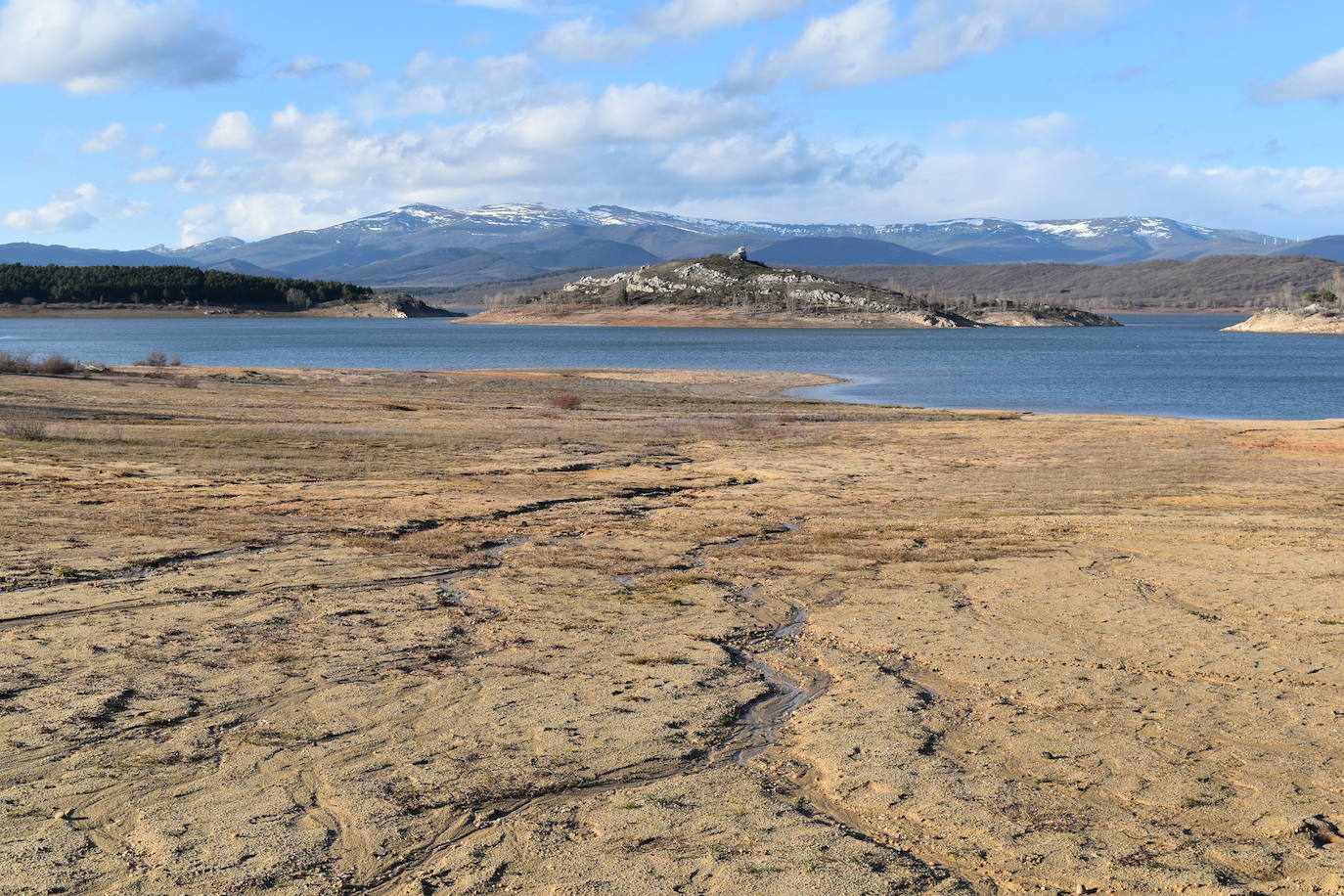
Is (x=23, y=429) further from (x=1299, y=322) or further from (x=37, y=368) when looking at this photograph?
(x=1299, y=322)

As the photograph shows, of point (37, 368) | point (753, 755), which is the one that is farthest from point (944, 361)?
point (753, 755)

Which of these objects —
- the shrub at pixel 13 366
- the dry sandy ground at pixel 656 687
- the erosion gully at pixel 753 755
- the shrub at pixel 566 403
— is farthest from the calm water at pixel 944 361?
the erosion gully at pixel 753 755

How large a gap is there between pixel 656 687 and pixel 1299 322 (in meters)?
193

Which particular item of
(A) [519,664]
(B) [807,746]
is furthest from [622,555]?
(B) [807,746]

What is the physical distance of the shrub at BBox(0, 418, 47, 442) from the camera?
76.1 ft

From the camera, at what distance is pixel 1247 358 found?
309 feet

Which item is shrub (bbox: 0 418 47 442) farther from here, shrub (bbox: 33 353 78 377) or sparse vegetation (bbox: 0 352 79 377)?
shrub (bbox: 33 353 78 377)

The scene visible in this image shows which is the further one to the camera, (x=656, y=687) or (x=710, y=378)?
(x=710, y=378)

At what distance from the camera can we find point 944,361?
90.1 meters

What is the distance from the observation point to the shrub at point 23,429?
23.2 meters

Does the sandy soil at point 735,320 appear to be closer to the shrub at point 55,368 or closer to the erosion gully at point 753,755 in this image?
the shrub at point 55,368

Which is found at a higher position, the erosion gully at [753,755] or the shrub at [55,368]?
the shrub at [55,368]

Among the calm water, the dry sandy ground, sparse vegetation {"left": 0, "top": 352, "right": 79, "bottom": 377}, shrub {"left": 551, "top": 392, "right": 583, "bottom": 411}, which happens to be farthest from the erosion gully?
the calm water

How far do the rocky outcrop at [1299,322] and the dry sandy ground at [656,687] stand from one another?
568 ft
